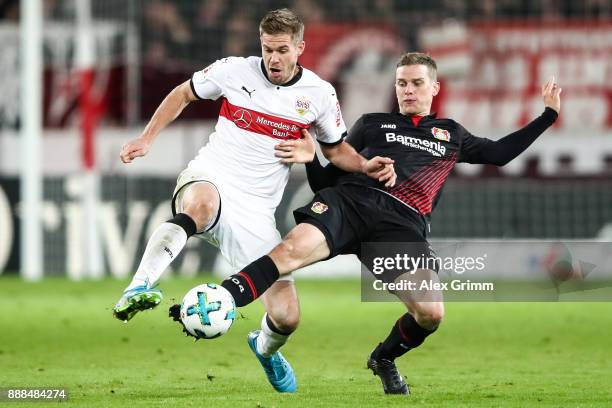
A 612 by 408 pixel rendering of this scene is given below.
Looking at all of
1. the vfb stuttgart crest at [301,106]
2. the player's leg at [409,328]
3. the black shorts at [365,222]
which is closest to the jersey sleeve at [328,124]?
the vfb stuttgart crest at [301,106]

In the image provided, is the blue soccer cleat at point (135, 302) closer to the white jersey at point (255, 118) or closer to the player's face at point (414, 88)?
the white jersey at point (255, 118)

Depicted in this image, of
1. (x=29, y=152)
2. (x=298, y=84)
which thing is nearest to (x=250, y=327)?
(x=298, y=84)

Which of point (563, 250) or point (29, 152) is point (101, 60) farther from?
point (563, 250)

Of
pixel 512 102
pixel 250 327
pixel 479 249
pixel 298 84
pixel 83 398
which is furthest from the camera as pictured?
pixel 512 102

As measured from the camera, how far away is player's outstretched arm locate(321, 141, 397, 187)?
7.50 m

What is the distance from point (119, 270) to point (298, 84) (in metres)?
10.6

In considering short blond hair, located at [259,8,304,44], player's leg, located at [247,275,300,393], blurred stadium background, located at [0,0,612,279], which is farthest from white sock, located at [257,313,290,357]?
blurred stadium background, located at [0,0,612,279]

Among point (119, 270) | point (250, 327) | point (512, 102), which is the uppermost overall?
point (512, 102)

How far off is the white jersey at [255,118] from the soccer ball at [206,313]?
1045 mm

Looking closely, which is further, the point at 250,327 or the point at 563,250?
the point at 563,250

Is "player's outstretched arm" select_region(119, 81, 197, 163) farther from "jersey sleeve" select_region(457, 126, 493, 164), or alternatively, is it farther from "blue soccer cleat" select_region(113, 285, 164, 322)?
"jersey sleeve" select_region(457, 126, 493, 164)

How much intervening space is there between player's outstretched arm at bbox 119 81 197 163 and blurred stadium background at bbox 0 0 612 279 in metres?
9.73

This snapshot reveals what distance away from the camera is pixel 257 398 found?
7.39 meters

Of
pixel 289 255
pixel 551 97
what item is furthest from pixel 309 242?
pixel 551 97
